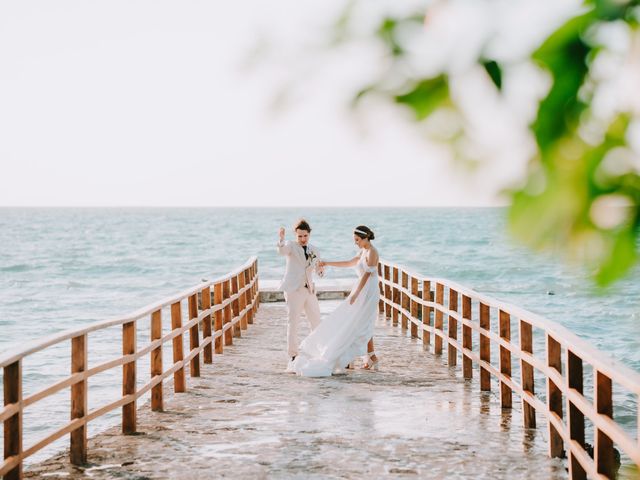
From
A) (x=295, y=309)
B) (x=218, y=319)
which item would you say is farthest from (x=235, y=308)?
(x=295, y=309)

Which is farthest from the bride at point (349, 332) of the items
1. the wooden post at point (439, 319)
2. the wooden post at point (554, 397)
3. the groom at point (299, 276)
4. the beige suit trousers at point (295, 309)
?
the wooden post at point (554, 397)

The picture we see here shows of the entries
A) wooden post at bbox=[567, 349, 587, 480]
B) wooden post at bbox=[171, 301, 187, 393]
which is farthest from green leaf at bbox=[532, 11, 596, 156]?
wooden post at bbox=[171, 301, 187, 393]

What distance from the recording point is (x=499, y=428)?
772 cm

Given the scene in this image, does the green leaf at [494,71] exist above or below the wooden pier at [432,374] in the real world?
above

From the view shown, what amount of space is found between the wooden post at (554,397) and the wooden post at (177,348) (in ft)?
13.4

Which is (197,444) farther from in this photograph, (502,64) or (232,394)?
(502,64)

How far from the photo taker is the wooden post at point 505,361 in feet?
27.6

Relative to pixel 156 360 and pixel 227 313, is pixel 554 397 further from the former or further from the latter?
pixel 227 313

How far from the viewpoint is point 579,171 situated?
104 cm

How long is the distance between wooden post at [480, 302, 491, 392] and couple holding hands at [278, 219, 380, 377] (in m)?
1.87

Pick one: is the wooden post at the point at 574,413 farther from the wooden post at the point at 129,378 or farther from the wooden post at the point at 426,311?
the wooden post at the point at 426,311

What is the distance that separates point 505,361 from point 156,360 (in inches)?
131

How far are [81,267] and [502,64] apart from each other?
63.5 metres

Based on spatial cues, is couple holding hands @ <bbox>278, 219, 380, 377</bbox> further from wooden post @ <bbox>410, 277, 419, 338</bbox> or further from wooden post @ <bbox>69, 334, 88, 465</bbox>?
wooden post @ <bbox>69, 334, 88, 465</bbox>
